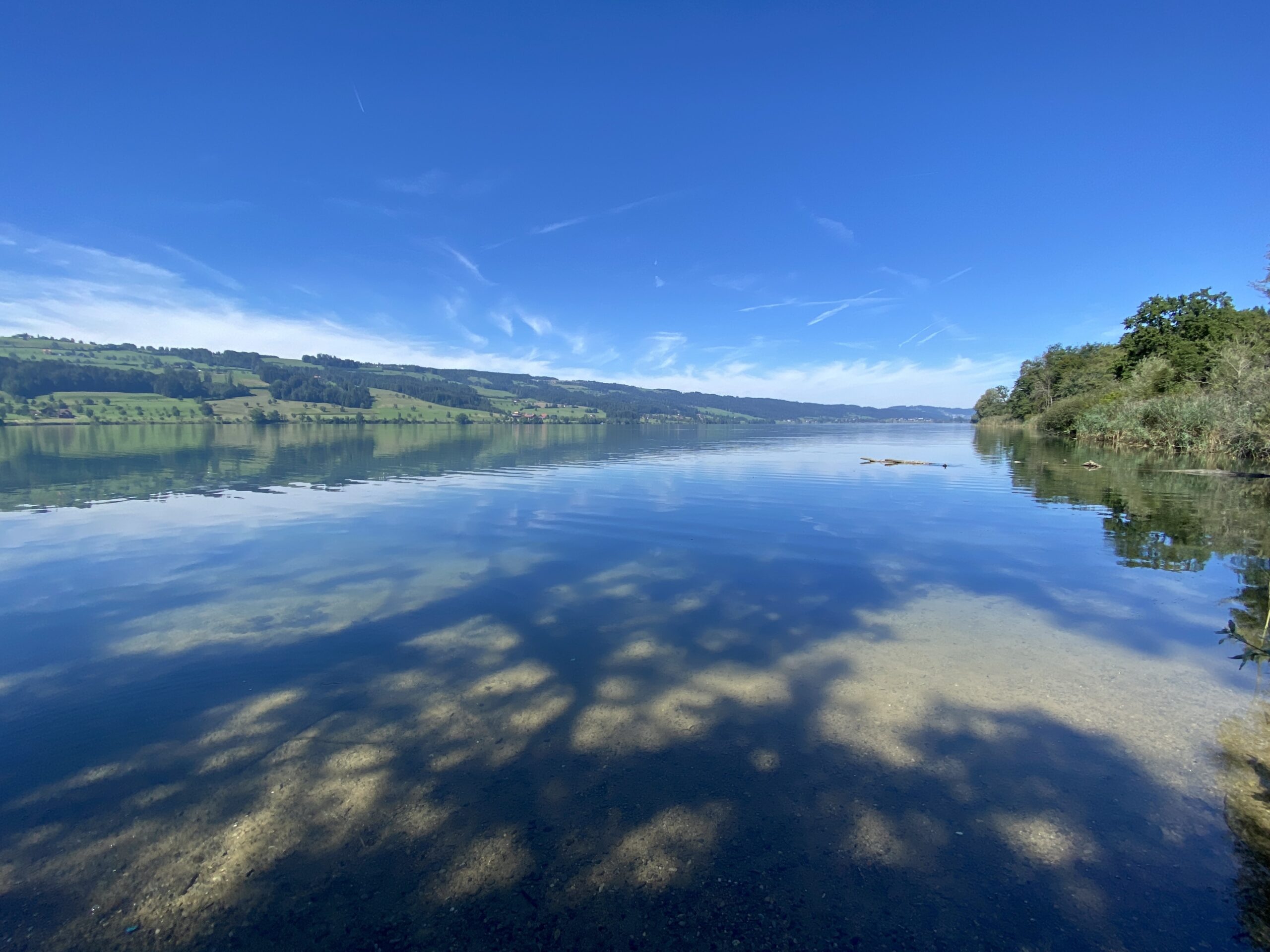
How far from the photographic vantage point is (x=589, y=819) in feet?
15.7

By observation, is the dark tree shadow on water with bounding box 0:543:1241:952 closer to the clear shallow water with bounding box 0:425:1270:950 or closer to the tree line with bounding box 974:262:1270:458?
the clear shallow water with bounding box 0:425:1270:950

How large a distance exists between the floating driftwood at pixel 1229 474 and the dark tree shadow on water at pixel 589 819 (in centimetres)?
3500

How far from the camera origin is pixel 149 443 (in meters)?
66.1

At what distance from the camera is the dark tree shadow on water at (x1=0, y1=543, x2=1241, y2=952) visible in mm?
3818

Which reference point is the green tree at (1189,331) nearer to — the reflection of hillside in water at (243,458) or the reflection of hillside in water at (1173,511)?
the reflection of hillside in water at (1173,511)

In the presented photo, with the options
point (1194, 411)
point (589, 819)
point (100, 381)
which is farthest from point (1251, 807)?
point (100, 381)

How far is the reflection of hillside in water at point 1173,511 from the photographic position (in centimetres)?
1288

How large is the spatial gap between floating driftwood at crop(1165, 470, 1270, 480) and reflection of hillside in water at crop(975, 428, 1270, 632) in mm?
589

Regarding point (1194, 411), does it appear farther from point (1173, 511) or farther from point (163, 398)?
point (163, 398)

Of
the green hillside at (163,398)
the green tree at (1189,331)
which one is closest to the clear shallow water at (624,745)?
the green tree at (1189,331)

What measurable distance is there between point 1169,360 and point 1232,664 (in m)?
77.6

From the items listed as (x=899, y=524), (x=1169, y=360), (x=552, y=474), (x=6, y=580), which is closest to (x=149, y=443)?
(x=552, y=474)

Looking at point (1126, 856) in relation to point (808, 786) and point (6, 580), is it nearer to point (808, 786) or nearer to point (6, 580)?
point (808, 786)

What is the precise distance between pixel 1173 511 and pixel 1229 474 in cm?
1718
